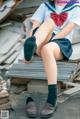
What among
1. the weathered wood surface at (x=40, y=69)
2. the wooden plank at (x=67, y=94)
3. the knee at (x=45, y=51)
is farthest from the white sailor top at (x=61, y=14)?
the wooden plank at (x=67, y=94)

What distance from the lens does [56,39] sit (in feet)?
14.0

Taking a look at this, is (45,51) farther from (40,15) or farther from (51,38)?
(40,15)

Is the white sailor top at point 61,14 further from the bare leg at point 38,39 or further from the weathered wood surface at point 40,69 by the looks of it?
the weathered wood surface at point 40,69

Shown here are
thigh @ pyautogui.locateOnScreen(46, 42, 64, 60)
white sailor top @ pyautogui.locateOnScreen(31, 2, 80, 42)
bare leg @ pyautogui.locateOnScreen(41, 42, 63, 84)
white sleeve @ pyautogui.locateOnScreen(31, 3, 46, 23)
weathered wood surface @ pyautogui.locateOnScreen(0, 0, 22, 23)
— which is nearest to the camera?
bare leg @ pyautogui.locateOnScreen(41, 42, 63, 84)

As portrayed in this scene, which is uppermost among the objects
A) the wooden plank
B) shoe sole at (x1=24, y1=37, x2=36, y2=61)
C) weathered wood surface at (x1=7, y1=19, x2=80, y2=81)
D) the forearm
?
the forearm

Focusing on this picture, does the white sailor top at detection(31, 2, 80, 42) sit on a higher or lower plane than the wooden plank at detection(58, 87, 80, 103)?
higher

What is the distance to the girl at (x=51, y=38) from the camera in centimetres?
398

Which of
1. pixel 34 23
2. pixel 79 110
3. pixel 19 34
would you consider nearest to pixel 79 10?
pixel 34 23

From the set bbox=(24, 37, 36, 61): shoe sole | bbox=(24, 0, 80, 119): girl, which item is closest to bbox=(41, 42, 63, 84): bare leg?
bbox=(24, 0, 80, 119): girl

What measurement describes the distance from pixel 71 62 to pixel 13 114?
92cm

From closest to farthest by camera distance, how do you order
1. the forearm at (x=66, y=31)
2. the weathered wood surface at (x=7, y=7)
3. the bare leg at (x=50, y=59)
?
1. the bare leg at (x=50, y=59)
2. the forearm at (x=66, y=31)
3. the weathered wood surface at (x=7, y=7)

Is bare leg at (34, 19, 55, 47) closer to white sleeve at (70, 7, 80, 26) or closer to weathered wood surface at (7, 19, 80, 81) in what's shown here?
white sleeve at (70, 7, 80, 26)

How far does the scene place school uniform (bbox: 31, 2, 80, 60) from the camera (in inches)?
169

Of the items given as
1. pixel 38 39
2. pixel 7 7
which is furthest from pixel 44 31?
pixel 7 7
